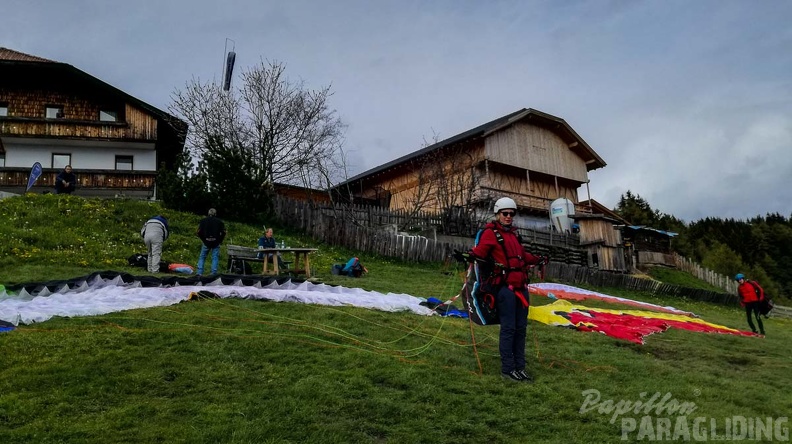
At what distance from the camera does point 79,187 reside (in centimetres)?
3125

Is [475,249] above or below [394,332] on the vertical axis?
above

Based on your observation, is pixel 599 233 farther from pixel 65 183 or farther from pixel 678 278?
pixel 65 183

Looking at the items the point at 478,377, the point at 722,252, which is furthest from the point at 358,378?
the point at 722,252

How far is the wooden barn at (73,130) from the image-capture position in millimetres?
31188

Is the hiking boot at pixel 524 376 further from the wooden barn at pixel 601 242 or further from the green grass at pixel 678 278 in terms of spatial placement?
the green grass at pixel 678 278

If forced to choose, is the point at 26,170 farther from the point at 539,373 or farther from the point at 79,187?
the point at 539,373

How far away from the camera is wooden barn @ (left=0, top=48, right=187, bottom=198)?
31188mm

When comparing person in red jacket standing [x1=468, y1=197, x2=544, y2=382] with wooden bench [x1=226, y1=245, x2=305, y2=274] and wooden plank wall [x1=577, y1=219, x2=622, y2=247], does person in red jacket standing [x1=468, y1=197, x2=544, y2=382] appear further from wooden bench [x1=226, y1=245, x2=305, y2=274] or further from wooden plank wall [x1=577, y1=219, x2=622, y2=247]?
wooden plank wall [x1=577, y1=219, x2=622, y2=247]

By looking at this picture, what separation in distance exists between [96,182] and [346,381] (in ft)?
96.0

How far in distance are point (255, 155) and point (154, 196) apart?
561 centimetres

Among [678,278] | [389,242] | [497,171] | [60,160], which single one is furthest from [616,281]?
[60,160]

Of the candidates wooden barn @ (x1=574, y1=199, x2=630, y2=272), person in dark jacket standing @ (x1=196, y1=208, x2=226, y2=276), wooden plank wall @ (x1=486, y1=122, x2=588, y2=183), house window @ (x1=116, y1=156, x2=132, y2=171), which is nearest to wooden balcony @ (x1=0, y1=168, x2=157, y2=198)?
house window @ (x1=116, y1=156, x2=132, y2=171)

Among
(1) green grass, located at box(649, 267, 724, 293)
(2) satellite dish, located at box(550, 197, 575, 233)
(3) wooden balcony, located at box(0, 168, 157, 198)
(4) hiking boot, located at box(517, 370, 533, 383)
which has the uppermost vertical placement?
(3) wooden balcony, located at box(0, 168, 157, 198)

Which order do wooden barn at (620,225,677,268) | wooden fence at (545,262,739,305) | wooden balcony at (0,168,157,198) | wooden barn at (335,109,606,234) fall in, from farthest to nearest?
wooden barn at (620,225,677,268), wooden barn at (335,109,606,234), wooden balcony at (0,168,157,198), wooden fence at (545,262,739,305)
